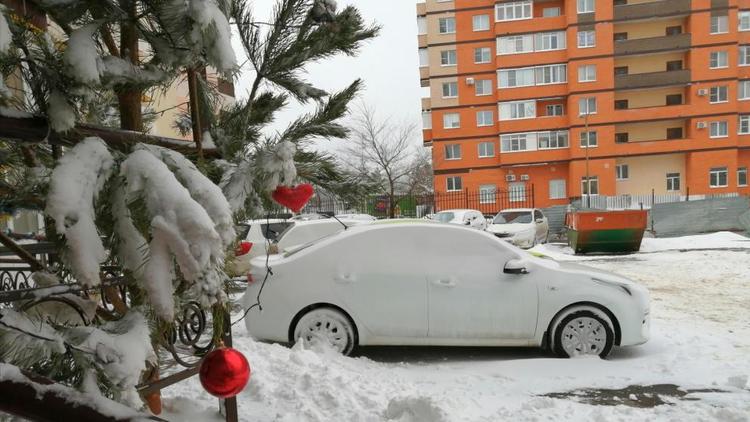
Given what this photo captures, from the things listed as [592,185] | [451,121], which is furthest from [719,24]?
[451,121]

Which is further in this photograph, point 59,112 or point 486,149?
point 486,149

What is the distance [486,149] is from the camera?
42219 mm

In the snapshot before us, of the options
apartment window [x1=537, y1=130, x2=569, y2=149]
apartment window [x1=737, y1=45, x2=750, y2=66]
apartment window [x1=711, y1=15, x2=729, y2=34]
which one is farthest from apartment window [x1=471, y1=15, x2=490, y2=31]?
apartment window [x1=737, y1=45, x2=750, y2=66]

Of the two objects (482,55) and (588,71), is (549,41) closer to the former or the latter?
(588,71)

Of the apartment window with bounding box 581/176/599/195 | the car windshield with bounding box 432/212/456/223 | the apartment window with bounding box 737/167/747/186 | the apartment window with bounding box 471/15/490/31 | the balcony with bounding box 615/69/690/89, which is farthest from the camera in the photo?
the apartment window with bounding box 471/15/490/31

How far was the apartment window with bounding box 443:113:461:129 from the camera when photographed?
42562mm

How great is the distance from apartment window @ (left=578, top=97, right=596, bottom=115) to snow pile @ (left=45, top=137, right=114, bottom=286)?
42043 millimetres

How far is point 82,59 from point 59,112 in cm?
15

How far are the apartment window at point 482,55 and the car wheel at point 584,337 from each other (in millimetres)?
39457

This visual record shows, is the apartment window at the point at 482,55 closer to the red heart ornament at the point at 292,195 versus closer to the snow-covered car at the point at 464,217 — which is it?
the snow-covered car at the point at 464,217

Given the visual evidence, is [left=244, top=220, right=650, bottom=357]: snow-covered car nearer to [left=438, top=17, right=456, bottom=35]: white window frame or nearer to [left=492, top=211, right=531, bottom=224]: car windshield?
[left=492, top=211, right=531, bottom=224]: car windshield

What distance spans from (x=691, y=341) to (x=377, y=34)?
228 inches

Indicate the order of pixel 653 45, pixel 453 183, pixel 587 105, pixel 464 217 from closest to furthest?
pixel 464 217, pixel 653 45, pixel 587 105, pixel 453 183

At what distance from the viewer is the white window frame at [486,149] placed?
42.1m
